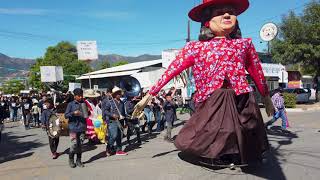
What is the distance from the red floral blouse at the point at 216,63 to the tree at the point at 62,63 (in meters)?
48.3

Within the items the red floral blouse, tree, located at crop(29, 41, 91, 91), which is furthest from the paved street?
tree, located at crop(29, 41, 91, 91)

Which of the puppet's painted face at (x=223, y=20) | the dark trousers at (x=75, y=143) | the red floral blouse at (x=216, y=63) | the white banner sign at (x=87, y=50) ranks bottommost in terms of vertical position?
the dark trousers at (x=75, y=143)

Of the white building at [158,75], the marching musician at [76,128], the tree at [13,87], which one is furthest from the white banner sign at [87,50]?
the tree at [13,87]

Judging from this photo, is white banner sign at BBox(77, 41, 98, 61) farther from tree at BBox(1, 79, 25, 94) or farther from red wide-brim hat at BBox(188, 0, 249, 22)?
tree at BBox(1, 79, 25, 94)

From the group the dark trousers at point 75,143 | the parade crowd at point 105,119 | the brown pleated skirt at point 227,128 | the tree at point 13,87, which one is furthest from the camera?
the tree at point 13,87

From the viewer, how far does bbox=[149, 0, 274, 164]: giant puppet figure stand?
19.4ft

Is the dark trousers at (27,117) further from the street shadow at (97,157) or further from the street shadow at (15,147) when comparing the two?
the street shadow at (97,157)

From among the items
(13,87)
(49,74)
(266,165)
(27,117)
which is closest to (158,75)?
(49,74)

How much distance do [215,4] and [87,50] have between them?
13.2 metres

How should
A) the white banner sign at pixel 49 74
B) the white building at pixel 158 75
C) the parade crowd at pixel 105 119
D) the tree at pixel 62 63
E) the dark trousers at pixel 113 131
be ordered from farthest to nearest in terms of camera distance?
the tree at pixel 62 63 < the white banner sign at pixel 49 74 < the white building at pixel 158 75 < the dark trousers at pixel 113 131 < the parade crowd at pixel 105 119

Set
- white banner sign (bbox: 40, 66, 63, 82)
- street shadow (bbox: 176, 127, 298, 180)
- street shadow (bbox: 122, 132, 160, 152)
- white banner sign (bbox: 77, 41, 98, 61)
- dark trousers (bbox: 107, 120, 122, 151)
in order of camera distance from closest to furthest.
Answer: street shadow (bbox: 176, 127, 298, 180)
dark trousers (bbox: 107, 120, 122, 151)
street shadow (bbox: 122, 132, 160, 152)
white banner sign (bbox: 77, 41, 98, 61)
white banner sign (bbox: 40, 66, 63, 82)

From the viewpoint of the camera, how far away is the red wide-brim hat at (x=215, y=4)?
6246 mm

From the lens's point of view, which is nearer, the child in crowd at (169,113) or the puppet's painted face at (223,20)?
the puppet's painted face at (223,20)

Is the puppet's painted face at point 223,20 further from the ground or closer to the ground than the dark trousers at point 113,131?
further from the ground
